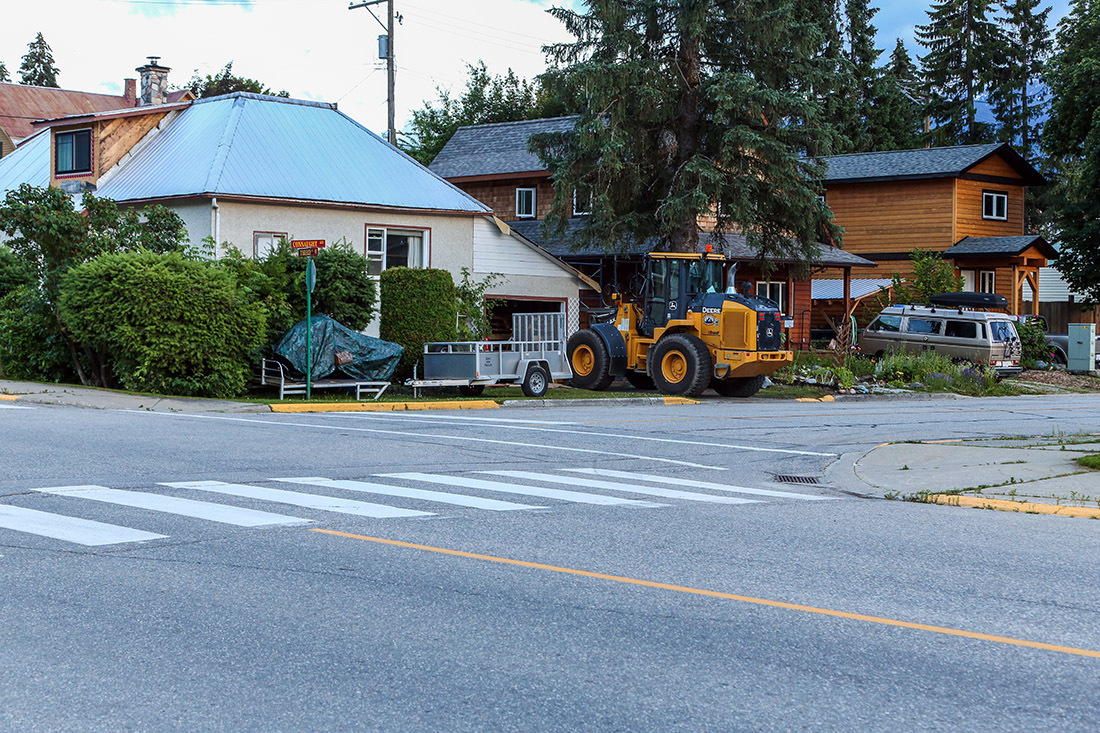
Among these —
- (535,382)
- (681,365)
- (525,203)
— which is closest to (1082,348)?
(681,365)

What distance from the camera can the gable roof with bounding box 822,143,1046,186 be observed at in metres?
47.5

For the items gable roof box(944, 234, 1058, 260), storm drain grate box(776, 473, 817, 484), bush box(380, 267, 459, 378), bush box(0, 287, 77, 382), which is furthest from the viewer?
gable roof box(944, 234, 1058, 260)

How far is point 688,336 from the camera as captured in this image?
27.4 m

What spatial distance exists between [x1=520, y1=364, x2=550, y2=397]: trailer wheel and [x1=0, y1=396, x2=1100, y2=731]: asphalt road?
42.6 ft

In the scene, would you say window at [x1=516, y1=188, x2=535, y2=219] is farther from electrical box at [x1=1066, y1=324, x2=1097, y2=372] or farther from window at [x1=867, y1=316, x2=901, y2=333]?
electrical box at [x1=1066, y1=324, x2=1097, y2=372]

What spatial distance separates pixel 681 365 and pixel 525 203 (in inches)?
742

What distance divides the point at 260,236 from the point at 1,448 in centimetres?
1785

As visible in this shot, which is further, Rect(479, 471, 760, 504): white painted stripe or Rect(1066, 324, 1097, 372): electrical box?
Result: Rect(1066, 324, 1097, 372): electrical box

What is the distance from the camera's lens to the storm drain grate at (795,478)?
13.7 metres

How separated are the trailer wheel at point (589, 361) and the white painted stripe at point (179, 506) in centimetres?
1841

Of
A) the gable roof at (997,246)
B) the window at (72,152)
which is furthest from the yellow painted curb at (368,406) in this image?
the gable roof at (997,246)

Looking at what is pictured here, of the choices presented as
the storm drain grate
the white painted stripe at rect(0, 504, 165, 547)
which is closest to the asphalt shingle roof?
the storm drain grate

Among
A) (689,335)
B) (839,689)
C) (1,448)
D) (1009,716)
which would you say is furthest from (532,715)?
(689,335)

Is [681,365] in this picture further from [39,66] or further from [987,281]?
[39,66]
